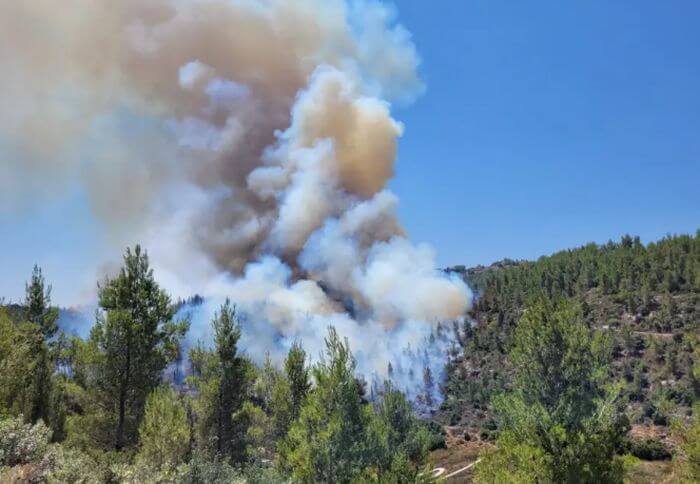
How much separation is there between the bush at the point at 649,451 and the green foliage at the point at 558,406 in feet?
154

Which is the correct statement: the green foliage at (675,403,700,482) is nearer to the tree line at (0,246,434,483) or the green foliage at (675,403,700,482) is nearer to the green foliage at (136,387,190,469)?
the tree line at (0,246,434,483)

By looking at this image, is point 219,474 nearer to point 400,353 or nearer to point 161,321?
point 161,321

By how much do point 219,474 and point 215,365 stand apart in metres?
13.1

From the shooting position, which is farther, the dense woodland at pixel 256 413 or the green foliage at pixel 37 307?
the green foliage at pixel 37 307

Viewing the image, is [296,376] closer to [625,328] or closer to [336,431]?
[336,431]

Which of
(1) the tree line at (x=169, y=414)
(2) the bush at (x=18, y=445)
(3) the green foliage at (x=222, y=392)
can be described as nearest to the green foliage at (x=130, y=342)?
(1) the tree line at (x=169, y=414)

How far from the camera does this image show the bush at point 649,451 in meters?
A: 54.9

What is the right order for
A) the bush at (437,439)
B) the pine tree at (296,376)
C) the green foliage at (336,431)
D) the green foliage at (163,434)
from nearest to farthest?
the green foliage at (336,431) → the green foliage at (163,434) → the pine tree at (296,376) → the bush at (437,439)

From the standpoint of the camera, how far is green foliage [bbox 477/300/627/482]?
15453mm

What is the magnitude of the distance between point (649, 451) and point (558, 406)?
4964 cm

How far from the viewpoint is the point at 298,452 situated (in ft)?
56.1

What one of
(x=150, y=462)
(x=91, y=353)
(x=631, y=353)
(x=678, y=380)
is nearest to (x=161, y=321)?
(x=91, y=353)

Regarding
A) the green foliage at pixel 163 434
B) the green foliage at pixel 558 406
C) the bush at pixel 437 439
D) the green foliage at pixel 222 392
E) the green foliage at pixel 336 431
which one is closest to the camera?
the green foliage at pixel 558 406

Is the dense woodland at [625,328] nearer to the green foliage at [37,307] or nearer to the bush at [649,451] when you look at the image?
the bush at [649,451]
